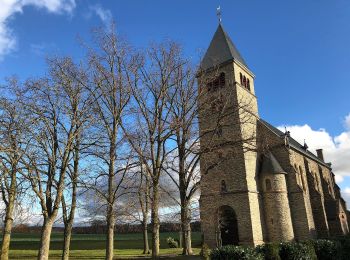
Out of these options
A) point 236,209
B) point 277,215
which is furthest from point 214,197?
Result: point 277,215

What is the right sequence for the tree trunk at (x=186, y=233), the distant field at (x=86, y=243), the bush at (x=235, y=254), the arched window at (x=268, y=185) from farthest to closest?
the distant field at (x=86, y=243), the arched window at (x=268, y=185), the tree trunk at (x=186, y=233), the bush at (x=235, y=254)

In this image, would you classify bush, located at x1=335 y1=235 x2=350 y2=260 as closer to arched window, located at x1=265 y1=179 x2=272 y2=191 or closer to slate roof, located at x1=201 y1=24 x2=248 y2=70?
arched window, located at x1=265 y1=179 x2=272 y2=191

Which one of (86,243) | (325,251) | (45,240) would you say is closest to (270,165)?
(325,251)

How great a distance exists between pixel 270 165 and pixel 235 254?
1805cm

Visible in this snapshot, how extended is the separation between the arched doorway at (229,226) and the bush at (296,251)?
13.8 m

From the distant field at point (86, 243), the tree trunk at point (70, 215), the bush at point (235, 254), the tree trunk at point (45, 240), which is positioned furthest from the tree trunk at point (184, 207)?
the distant field at point (86, 243)

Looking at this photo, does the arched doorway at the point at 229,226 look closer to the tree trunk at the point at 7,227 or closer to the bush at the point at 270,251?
the bush at the point at 270,251

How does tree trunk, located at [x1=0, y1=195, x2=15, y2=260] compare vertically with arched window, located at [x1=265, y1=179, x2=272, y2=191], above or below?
below

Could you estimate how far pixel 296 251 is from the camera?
1468 cm

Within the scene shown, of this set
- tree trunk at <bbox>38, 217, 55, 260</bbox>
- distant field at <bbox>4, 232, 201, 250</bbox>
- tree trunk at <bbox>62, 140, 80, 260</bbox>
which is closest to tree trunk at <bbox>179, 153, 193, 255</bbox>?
tree trunk at <bbox>62, 140, 80, 260</bbox>

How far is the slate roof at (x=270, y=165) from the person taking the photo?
29453 millimetres

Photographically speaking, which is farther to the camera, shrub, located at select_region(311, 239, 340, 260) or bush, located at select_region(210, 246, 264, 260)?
shrub, located at select_region(311, 239, 340, 260)

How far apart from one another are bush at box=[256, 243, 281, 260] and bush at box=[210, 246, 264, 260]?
0.54m

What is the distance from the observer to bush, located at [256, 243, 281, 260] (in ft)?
45.5
